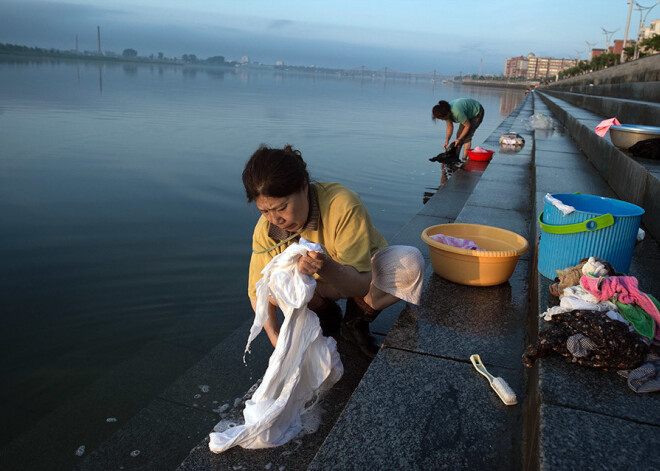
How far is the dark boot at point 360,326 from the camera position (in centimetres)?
301

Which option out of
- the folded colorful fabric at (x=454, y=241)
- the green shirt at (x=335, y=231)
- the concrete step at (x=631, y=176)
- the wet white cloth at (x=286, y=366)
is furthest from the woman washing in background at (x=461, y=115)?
the wet white cloth at (x=286, y=366)

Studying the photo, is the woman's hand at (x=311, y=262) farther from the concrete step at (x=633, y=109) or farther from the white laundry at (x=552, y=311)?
the concrete step at (x=633, y=109)

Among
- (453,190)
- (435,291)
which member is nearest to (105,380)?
(435,291)

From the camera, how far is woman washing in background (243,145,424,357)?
2.34m

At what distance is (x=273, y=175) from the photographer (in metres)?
2.30

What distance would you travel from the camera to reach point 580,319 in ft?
7.02

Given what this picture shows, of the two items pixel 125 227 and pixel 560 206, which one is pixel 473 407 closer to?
pixel 560 206

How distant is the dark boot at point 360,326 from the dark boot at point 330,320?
0.46ft

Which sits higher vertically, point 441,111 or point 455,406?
point 441,111

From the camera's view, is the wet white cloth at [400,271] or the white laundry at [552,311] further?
the wet white cloth at [400,271]

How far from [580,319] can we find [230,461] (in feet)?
5.03

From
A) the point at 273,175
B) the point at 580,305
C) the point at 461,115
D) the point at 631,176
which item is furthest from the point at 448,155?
the point at 273,175

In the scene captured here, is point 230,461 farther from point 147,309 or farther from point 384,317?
point 147,309

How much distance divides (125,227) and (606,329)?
5613 mm
